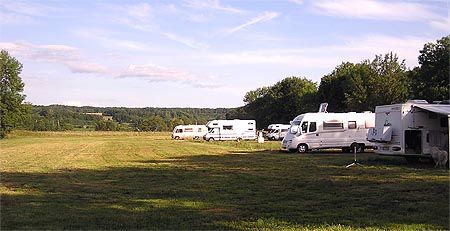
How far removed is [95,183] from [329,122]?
1874 centimetres

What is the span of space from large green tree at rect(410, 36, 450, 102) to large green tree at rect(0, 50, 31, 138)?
193 ft

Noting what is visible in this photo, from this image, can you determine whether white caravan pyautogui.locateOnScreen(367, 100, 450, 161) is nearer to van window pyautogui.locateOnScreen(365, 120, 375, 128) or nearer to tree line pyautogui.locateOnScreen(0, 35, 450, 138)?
van window pyautogui.locateOnScreen(365, 120, 375, 128)

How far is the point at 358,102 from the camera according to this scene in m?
51.1

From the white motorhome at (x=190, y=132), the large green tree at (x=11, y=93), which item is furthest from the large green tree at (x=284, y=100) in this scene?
the large green tree at (x=11, y=93)

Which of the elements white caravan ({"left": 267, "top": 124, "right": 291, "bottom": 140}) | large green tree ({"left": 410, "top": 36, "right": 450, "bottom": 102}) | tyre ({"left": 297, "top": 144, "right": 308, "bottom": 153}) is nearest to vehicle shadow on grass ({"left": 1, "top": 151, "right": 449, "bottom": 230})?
tyre ({"left": 297, "top": 144, "right": 308, "bottom": 153})

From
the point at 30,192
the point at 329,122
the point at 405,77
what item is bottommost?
the point at 30,192

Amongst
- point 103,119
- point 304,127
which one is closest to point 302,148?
point 304,127

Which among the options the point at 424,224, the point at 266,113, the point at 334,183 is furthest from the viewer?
the point at 266,113

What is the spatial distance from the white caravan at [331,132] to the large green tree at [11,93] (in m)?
61.1

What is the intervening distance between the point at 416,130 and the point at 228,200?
481 inches

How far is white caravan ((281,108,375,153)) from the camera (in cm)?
3097

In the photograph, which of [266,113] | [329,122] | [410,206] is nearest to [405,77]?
[329,122]

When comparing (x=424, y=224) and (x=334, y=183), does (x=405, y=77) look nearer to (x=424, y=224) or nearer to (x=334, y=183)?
(x=334, y=183)

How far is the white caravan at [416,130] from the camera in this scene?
20766 millimetres
